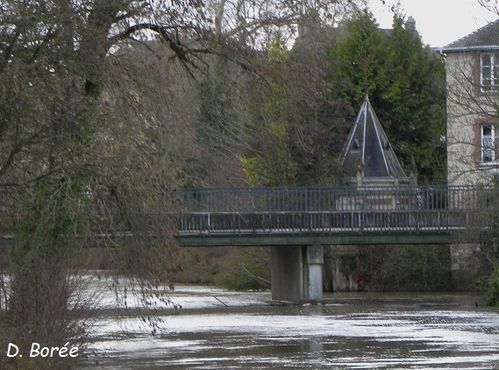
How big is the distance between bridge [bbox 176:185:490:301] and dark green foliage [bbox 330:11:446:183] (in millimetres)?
14590

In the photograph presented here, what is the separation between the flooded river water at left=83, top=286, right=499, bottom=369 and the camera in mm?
24578

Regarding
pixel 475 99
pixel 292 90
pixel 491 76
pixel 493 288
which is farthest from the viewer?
pixel 493 288

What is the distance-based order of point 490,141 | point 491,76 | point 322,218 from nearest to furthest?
point 491,76 → point 322,218 → point 490,141

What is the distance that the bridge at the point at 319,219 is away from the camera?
158 ft

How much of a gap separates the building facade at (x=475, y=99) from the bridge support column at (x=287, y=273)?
22.7 feet

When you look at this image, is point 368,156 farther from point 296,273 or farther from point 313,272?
point 313,272

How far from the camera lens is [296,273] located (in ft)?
168

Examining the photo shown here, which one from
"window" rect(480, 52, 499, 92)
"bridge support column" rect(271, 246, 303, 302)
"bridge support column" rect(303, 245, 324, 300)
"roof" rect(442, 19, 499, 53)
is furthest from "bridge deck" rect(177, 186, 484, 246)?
"roof" rect(442, 19, 499, 53)

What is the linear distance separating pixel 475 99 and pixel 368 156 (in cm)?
2045

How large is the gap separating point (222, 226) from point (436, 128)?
71.7 ft

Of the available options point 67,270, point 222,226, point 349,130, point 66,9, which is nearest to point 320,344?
point 67,270

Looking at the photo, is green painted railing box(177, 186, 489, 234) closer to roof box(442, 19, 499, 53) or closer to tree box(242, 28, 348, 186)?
roof box(442, 19, 499, 53)

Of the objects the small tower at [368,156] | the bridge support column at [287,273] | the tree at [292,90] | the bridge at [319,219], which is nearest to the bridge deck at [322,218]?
the bridge at [319,219]

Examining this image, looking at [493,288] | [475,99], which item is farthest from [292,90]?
[493,288]
